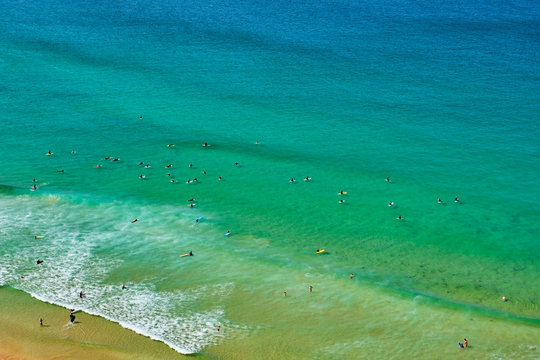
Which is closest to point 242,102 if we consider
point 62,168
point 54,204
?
point 62,168

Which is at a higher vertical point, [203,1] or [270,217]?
[203,1]

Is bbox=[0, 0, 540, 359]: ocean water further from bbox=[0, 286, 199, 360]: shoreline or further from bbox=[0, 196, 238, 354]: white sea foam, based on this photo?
bbox=[0, 286, 199, 360]: shoreline

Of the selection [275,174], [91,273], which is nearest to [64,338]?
[91,273]

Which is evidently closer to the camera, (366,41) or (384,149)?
(384,149)

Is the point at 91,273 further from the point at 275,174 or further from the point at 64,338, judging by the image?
the point at 275,174

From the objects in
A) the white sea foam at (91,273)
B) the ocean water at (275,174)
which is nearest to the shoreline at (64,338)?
the white sea foam at (91,273)

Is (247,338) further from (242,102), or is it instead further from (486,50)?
(486,50)
